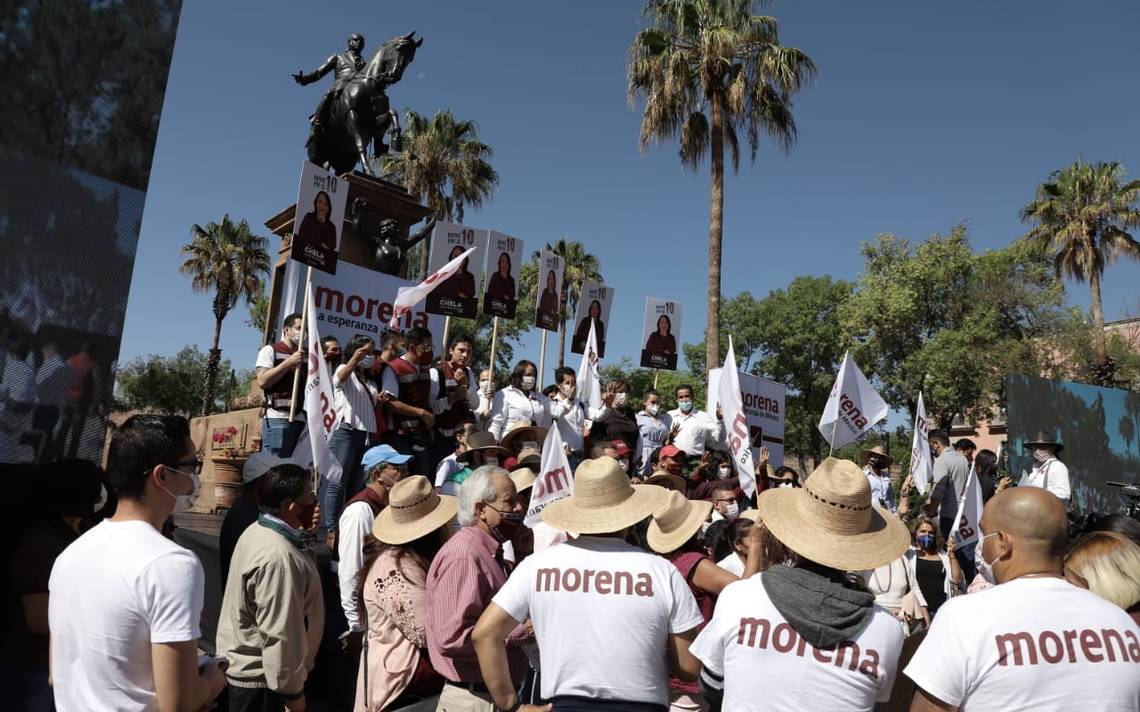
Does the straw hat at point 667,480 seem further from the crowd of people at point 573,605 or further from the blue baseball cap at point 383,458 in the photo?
the blue baseball cap at point 383,458

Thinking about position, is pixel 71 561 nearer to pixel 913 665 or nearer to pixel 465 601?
pixel 465 601

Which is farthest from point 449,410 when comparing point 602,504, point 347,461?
point 602,504

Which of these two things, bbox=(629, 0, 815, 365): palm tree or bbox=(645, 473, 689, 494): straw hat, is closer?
bbox=(645, 473, 689, 494): straw hat

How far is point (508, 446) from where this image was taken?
803cm

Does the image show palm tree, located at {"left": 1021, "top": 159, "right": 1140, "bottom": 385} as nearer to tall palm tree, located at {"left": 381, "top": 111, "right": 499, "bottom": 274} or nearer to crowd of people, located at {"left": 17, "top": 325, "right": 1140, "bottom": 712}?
tall palm tree, located at {"left": 381, "top": 111, "right": 499, "bottom": 274}

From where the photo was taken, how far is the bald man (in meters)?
2.23

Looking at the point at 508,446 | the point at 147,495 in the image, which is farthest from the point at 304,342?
the point at 147,495

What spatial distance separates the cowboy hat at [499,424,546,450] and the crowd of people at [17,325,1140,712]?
3230 mm

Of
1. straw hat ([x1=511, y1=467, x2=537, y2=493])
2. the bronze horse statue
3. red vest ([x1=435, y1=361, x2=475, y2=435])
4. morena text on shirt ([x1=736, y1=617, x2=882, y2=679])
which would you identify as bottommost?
morena text on shirt ([x1=736, y1=617, x2=882, y2=679])

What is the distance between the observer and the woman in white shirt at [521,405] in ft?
28.9

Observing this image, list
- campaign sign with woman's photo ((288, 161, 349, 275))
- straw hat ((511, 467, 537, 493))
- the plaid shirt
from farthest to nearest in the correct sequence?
campaign sign with woman's photo ((288, 161, 349, 275)), straw hat ((511, 467, 537, 493)), the plaid shirt

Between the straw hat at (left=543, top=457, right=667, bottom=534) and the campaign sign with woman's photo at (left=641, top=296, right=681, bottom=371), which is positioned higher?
the campaign sign with woman's photo at (left=641, top=296, right=681, bottom=371)

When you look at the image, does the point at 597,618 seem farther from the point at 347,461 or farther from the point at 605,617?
the point at 347,461

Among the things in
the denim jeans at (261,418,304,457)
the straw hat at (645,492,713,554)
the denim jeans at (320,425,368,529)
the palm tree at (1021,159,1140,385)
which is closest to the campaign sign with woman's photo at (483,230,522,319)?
the denim jeans at (261,418,304,457)
